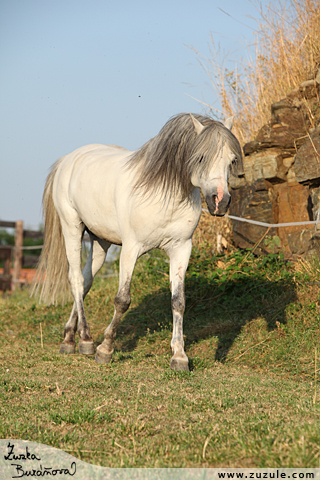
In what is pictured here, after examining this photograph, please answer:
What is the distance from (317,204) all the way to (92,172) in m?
2.73

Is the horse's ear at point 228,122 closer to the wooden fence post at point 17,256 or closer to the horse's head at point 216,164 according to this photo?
the horse's head at point 216,164

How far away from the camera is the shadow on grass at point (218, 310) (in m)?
5.45

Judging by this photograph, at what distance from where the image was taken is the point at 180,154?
13.6 feet

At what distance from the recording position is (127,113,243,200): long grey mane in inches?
153

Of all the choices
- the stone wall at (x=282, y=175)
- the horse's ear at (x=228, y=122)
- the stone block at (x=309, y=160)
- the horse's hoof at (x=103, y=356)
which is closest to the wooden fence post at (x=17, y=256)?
the stone wall at (x=282, y=175)

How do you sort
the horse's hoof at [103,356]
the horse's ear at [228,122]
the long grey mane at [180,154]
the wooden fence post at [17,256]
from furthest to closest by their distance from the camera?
the wooden fence post at [17,256] < the horse's hoof at [103,356] < the horse's ear at [228,122] < the long grey mane at [180,154]

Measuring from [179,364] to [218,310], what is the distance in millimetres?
1937

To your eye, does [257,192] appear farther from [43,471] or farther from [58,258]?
[43,471]

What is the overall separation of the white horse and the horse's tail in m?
0.35

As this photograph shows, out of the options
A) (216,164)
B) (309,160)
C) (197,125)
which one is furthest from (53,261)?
(309,160)

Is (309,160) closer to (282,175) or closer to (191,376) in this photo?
(282,175)

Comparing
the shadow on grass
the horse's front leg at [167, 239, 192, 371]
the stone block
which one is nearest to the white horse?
the horse's front leg at [167, 239, 192, 371]

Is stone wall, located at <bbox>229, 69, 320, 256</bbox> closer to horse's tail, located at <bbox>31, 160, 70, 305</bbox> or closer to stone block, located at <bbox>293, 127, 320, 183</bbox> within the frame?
stone block, located at <bbox>293, 127, 320, 183</bbox>

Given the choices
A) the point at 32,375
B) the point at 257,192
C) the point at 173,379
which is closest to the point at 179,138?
the point at 173,379
